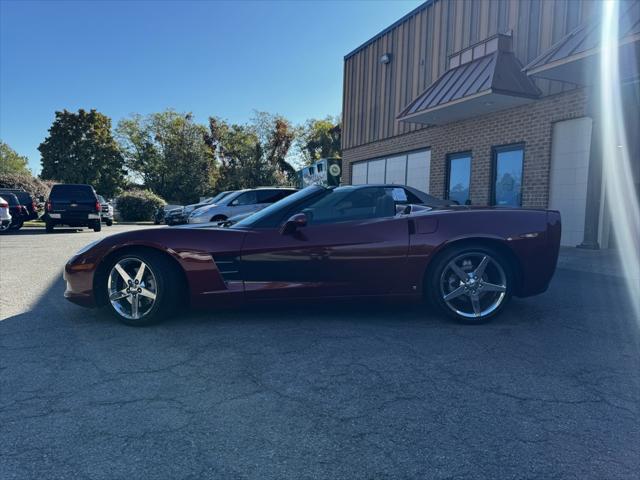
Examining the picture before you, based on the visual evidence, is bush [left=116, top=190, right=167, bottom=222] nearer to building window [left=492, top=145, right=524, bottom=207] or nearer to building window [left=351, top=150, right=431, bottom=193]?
building window [left=351, top=150, right=431, bottom=193]

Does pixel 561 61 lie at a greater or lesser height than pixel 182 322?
greater

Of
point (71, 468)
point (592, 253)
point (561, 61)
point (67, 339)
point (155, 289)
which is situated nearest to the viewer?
point (71, 468)

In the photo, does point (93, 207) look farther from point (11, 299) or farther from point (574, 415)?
point (574, 415)

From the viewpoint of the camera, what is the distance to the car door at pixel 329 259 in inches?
154

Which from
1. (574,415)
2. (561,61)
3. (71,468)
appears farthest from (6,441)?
(561,61)

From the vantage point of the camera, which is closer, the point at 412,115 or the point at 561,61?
the point at 561,61

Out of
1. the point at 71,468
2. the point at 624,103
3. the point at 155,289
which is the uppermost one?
the point at 624,103

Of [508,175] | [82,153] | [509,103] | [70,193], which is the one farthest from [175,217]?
[82,153]

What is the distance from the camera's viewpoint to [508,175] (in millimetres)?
11094

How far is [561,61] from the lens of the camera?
786 centimetres

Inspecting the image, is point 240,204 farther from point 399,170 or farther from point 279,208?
point 279,208

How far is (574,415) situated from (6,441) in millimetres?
2786

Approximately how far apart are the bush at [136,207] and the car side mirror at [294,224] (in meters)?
26.4

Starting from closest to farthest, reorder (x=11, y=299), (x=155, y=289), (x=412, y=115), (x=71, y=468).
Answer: (x=71, y=468)
(x=155, y=289)
(x=11, y=299)
(x=412, y=115)
